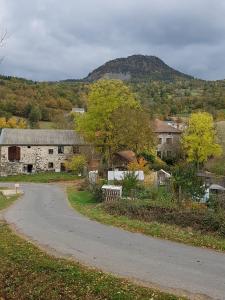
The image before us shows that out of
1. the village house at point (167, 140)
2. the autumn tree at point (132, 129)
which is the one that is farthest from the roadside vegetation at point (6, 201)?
the village house at point (167, 140)

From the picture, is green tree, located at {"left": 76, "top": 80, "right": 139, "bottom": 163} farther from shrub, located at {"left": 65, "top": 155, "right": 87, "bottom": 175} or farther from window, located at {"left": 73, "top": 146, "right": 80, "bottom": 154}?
window, located at {"left": 73, "top": 146, "right": 80, "bottom": 154}

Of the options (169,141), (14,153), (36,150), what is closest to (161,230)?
(36,150)

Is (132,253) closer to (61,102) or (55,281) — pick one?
(55,281)

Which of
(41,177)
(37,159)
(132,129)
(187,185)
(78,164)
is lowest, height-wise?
(41,177)

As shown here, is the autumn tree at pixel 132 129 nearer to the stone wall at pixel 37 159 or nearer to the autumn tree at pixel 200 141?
the autumn tree at pixel 200 141

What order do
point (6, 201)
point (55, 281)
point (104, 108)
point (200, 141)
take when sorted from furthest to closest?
1. point (200, 141)
2. point (104, 108)
3. point (6, 201)
4. point (55, 281)

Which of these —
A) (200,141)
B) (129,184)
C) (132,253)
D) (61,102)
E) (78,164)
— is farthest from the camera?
(61,102)

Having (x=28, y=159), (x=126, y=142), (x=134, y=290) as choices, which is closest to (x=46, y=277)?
(x=134, y=290)

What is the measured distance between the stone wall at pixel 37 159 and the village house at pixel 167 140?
11.5 meters

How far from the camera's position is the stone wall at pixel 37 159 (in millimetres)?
68312

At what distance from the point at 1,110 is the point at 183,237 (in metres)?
99.0

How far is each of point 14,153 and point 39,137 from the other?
437cm

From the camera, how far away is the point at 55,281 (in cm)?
1491

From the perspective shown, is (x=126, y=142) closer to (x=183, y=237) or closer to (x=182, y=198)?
(x=182, y=198)
